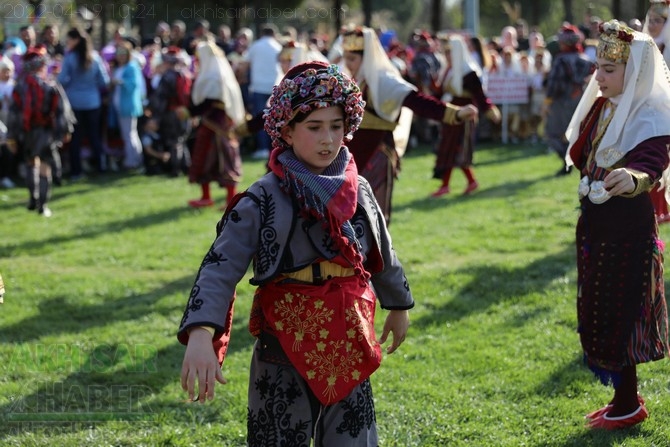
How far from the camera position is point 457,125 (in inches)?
439

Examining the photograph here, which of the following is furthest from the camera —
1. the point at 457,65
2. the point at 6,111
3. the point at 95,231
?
the point at 6,111

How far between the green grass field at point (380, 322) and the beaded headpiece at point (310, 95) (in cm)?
193

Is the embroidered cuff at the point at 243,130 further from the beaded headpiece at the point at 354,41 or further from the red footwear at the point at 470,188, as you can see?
the red footwear at the point at 470,188

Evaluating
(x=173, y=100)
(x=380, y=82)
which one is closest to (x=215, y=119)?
(x=173, y=100)

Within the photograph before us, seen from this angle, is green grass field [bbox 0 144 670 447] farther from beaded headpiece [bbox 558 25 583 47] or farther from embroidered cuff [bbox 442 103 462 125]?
beaded headpiece [bbox 558 25 583 47]

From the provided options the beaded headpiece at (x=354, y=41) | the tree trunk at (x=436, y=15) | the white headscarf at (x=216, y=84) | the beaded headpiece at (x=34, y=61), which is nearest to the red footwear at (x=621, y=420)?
the beaded headpiece at (x=354, y=41)

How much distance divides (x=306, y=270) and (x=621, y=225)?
1830mm

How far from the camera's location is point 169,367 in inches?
221

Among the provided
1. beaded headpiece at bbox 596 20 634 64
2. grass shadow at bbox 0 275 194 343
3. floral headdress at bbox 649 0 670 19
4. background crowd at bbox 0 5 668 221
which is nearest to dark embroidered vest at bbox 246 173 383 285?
beaded headpiece at bbox 596 20 634 64

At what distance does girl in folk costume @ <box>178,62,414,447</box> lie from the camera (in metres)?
3.10

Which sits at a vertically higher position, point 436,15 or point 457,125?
point 436,15

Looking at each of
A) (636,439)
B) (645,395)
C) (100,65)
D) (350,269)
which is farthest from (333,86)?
(100,65)

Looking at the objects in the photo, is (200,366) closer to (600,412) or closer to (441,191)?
(600,412)

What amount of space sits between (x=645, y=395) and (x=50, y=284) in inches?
195
